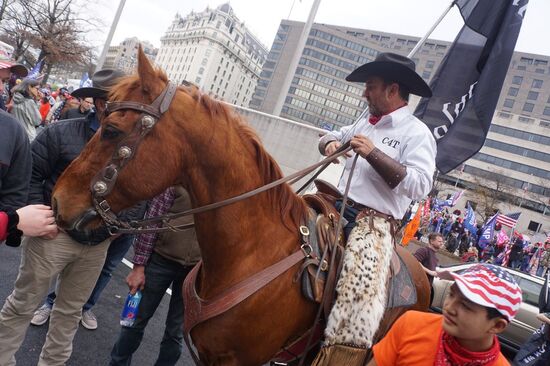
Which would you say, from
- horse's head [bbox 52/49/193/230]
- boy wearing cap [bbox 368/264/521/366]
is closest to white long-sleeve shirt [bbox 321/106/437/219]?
boy wearing cap [bbox 368/264/521/366]

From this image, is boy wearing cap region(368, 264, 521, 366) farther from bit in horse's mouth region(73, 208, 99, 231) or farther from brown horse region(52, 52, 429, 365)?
bit in horse's mouth region(73, 208, 99, 231)

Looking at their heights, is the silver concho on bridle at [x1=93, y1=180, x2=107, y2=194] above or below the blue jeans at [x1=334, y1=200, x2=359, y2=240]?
below

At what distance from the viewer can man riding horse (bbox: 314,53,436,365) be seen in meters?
2.35

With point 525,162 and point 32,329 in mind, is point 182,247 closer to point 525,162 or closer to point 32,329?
point 32,329

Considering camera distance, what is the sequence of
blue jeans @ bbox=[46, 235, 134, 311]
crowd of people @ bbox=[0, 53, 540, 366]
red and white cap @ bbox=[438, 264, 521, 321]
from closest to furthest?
1. red and white cap @ bbox=[438, 264, 521, 321]
2. crowd of people @ bbox=[0, 53, 540, 366]
3. blue jeans @ bbox=[46, 235, 134, 311]

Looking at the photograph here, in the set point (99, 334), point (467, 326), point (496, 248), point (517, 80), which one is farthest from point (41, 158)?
point (517, 80)


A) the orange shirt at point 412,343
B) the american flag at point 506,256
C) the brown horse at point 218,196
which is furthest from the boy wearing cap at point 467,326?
the american flag at point 506,256

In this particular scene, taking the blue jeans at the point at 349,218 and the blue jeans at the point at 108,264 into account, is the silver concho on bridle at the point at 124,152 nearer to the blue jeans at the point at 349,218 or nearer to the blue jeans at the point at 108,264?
the blue jeans at the point at 349,218

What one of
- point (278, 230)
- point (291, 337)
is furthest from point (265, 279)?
point (291, 337)

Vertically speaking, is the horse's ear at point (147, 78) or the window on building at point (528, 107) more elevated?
the window on building at point (528, 107)

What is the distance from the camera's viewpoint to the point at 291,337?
2426mm

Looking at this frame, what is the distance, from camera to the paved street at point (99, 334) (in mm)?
3625

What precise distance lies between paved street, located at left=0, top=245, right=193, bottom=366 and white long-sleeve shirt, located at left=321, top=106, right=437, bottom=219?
300 cm

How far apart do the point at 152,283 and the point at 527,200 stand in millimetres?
79570
